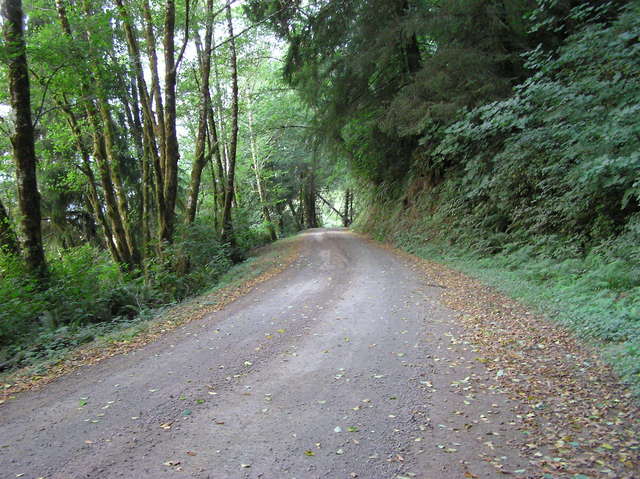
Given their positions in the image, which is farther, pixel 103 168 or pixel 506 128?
pixel 103 168

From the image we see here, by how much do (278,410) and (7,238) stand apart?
7989 mm

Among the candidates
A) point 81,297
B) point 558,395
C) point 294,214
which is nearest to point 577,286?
point 558,395

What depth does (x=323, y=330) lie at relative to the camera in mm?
6668

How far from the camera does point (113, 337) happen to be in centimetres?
705

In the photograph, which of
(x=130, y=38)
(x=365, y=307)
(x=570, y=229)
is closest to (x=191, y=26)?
(x=130, y=38)

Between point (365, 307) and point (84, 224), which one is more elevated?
point (84, 224)

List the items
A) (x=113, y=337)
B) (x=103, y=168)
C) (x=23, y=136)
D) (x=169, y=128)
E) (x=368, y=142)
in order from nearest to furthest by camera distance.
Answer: (x=113, y=337) → (x=23, y=136) → (x=169, y=128) → (x=103, y=168) → (x=368, y=142)

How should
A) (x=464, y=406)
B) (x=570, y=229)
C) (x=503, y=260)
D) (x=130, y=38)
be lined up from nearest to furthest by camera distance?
1. (x=464, y=406)
2. (x=570, y=229)
3. (x=503, y=260)
4. (x=130, y=38)

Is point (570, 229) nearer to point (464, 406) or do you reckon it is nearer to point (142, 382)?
point (464, 406)

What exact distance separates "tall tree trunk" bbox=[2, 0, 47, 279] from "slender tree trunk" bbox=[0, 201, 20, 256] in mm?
731

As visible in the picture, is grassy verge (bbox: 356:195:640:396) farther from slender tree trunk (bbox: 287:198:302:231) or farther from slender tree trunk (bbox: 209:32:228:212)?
slender tree trunk (bbox: 287:198:302:231)

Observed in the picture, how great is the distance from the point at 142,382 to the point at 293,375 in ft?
6.00

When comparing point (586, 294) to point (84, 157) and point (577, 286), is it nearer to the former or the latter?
point (577, 286)

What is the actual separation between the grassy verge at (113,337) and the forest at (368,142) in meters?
0.25
